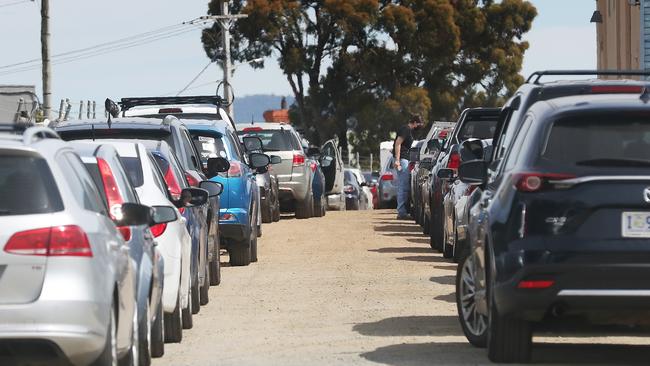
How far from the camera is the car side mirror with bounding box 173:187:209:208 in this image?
45.9 ft

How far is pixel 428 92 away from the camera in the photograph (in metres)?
69.4

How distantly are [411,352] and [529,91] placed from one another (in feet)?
6.18

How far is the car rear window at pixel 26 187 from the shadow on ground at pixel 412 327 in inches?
196

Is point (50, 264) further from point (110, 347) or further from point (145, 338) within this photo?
point (145, 338)

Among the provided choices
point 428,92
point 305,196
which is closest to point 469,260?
point 305,196

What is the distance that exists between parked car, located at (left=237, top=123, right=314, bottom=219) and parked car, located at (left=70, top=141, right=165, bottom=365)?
2004 centimetres

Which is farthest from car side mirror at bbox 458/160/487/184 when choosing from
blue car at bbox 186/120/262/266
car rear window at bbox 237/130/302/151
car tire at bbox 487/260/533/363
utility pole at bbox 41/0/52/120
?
utility pole at bbox 41/0/52/120

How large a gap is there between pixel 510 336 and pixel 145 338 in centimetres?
221

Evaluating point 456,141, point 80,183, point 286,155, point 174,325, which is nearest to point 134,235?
point 80,183

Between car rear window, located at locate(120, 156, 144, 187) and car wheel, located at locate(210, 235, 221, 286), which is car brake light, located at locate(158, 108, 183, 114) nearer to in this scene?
car wheel, located at locate(210, 235, 221, 286)

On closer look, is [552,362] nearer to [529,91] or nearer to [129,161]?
[529,91]

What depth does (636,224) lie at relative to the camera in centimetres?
1059

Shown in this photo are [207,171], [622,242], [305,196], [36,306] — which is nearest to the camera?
[36,306]

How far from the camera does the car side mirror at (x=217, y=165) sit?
19.1 m
